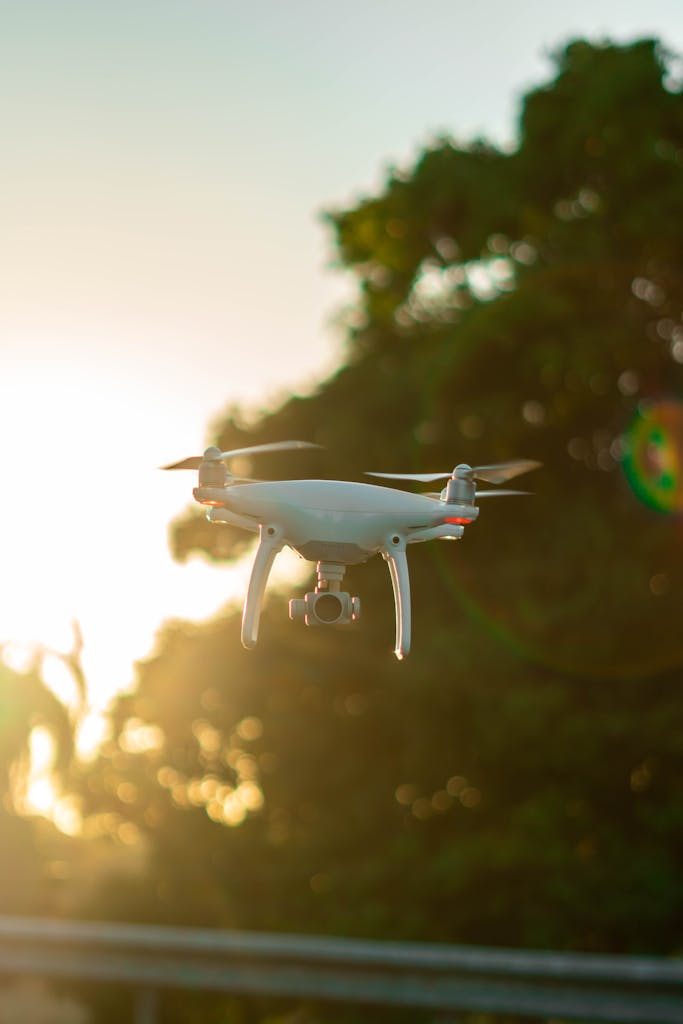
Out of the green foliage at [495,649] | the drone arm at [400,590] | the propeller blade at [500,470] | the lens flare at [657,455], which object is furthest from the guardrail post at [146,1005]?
the lens flare at [657,455]

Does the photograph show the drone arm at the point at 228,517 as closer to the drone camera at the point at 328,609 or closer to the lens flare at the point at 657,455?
the drone camera at the point at 328,609

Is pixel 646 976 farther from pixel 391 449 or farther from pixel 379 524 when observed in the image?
pixel 391 449

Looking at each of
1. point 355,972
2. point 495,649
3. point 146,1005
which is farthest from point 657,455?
point 146,1005

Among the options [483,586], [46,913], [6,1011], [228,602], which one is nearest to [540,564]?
[483,586]

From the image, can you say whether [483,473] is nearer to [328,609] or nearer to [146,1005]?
[328,609]

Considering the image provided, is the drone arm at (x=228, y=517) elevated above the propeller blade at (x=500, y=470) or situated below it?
below
